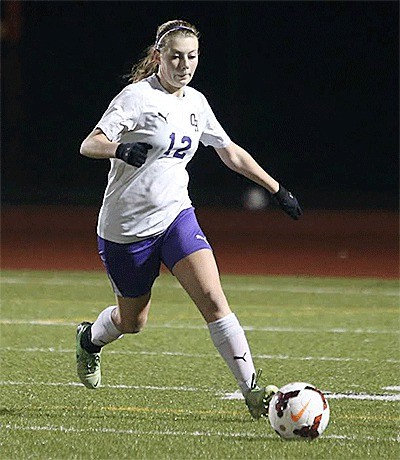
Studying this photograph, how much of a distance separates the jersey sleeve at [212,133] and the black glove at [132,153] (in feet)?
2.69

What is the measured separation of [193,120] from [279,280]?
7.00 meters

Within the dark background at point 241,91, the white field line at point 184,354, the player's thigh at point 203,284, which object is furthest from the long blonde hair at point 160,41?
the dark background at point 241,91

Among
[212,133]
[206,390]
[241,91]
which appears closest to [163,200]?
[212,133]

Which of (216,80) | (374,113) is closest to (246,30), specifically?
(216,80)

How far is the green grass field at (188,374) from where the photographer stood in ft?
17.6

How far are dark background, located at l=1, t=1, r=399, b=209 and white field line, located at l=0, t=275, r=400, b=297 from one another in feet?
44.6

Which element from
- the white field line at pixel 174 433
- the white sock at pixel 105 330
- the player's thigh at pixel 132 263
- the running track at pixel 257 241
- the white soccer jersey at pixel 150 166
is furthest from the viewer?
the running track at pixel 257 241

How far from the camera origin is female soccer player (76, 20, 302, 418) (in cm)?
593

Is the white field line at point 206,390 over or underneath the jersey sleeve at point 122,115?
underneath

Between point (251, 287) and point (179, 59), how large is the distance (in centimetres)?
644

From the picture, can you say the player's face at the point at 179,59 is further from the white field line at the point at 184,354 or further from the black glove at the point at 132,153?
the white field line at the point at 184,354

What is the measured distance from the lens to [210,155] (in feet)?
89.3

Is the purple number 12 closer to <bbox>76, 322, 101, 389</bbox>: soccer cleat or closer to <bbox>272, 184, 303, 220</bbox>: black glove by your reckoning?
<bbox>272, 184, 303, 220</bbox>: black glove

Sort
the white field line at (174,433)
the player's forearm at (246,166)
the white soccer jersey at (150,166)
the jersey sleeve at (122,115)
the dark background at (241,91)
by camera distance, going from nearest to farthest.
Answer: the white field line at (174,433)
the jersey sleeve at (122,115)
the white soccer jersey at (150,166)
the player's forearm at (246,166)
the dark background at (241,91)
